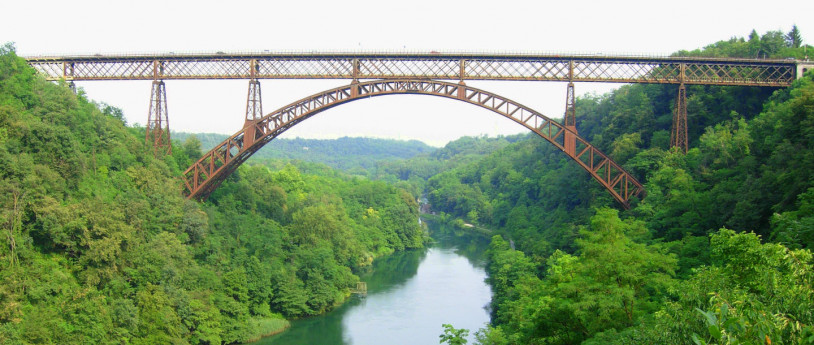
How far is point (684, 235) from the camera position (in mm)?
24234

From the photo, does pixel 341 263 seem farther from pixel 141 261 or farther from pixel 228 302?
pixel 141 261

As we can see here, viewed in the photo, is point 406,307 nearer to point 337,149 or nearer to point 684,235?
point 684,235

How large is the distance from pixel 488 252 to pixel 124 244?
21.1 meters

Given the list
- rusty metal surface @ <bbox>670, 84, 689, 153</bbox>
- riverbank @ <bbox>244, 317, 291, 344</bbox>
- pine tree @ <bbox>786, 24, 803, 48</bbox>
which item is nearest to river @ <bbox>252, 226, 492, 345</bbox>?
riverbank @ <bbox>244, 317, 291, 344</bbox>

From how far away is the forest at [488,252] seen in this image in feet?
47.9

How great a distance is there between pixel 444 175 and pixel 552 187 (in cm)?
4899

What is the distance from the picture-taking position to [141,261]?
87.0 ft

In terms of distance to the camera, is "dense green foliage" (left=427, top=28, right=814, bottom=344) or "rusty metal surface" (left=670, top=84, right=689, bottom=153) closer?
"dense green foliage" (left=427, top=28, right=814, bottom=344)

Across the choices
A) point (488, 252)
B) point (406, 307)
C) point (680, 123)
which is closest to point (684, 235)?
point (680, 123)

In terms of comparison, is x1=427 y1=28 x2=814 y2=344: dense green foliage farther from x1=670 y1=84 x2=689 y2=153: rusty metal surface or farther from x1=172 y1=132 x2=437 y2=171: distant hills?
x1=172 y1=132 x2=437 y2=171: distant hills

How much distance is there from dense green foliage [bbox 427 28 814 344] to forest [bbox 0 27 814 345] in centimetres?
7

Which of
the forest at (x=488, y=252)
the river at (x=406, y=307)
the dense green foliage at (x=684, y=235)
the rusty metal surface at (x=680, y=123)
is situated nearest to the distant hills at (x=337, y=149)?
the river at (x=406, y=307)

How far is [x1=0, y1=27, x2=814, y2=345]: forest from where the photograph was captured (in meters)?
14.6

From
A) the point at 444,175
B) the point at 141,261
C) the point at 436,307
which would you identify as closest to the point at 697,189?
the point at 436,307
